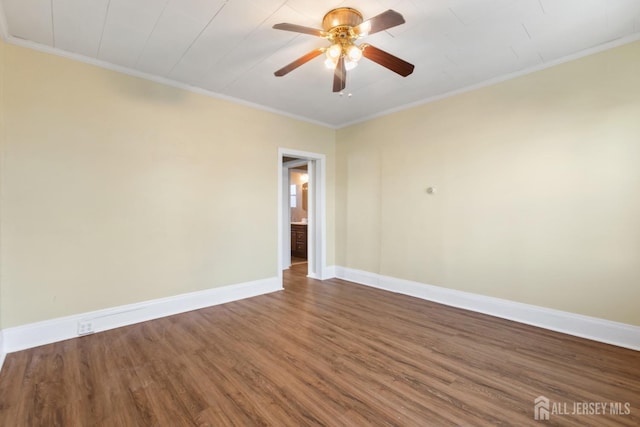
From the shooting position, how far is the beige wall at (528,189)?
103 inches

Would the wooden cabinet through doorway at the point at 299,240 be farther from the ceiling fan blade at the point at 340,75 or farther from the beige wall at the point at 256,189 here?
the ceiling fan blade at the point at 340,75

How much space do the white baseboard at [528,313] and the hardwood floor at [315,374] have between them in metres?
0.12

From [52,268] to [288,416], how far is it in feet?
8.75

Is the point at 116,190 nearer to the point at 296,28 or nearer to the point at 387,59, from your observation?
the point at 296,28

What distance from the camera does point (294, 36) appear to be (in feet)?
8.09

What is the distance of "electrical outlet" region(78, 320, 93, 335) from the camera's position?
276 cm

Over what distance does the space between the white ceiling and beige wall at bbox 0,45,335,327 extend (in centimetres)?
37

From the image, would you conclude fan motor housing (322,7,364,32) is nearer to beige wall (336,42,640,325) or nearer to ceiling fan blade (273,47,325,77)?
ceiling fan blade (273,47,325,77)

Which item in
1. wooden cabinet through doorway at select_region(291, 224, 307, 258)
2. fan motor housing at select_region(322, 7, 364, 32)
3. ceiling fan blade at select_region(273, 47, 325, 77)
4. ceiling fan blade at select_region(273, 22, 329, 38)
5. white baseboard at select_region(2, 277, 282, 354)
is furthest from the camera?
wooden cabinet through doorway at select_region(291, 224, 307, 258)

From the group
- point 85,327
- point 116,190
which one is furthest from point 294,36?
point 85,327

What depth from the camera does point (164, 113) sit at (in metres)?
3.33

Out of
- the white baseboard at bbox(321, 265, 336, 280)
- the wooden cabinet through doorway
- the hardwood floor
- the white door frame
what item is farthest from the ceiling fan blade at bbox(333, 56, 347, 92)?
the wooden cabinet through doorway

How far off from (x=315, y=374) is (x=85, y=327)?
7.91 feet

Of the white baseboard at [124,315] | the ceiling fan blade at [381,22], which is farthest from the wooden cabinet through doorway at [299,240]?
the ceiling fan blade at [381,22]
